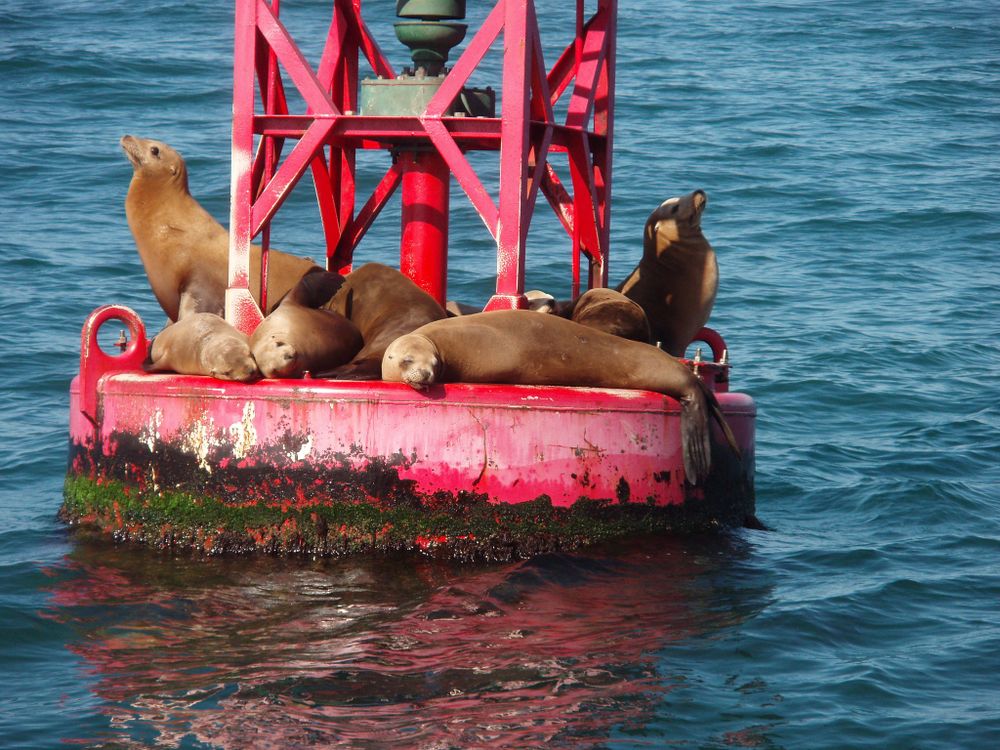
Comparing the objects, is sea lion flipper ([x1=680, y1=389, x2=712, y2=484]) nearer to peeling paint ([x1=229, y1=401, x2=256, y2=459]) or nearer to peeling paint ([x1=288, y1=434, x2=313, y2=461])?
peeling paint ([x1=288, y1=434, x2=313, y2=461])

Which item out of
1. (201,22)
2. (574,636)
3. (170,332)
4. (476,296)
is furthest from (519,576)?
(201,22)

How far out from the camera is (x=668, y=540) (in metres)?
→ 6.46

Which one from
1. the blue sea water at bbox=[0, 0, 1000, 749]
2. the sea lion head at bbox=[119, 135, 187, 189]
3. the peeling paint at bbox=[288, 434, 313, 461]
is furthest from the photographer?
the sea lion head at bbox=[119, 135, 187, 189]

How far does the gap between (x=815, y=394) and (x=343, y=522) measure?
5.91 m

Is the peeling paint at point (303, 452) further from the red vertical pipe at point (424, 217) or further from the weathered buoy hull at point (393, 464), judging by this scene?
the red vertical pipe at point (424, 217)

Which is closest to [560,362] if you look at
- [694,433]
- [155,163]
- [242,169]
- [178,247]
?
[694,433]

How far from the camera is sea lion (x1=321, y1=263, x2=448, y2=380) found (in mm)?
6898

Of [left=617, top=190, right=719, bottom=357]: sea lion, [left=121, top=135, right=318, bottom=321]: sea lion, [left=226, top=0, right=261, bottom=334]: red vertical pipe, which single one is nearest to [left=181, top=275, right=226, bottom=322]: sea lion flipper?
[left=121, top=135, right=318, bottom=321]: sea lion

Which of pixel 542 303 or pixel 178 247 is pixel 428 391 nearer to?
pixel 542 303

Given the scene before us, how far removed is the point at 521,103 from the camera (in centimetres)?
686

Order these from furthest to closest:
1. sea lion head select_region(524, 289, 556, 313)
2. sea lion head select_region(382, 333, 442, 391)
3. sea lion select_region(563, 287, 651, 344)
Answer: sea lion head select_region(524, 289, 556, 313)
sea lion select_region(563, 287, 651, 344)
sea lion head select_region(382, 333, 442, 391)

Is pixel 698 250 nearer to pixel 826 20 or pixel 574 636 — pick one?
pixel 574 636

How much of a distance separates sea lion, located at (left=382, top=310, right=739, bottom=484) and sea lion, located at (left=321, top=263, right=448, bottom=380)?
440 millimetres

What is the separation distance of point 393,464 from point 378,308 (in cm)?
139
